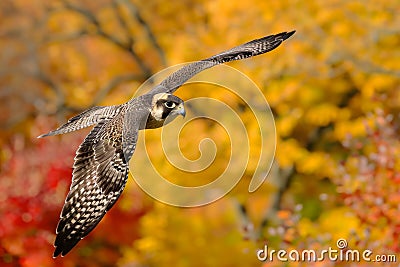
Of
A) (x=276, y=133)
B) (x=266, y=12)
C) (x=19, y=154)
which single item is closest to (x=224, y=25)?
(x=266, y=12)

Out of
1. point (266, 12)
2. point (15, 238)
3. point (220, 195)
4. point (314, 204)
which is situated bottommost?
point (15, 238)

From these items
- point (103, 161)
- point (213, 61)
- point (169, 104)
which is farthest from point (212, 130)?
point (103, 161)

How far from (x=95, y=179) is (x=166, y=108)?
23.4 inches

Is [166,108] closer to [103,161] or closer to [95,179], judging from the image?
[103,161]

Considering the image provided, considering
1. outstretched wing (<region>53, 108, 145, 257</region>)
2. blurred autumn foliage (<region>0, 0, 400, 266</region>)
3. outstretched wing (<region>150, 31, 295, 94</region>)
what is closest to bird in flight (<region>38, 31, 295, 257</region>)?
outstretched wing (<region>53, 108, 145, 257</region>)

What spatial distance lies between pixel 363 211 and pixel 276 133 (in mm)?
4782

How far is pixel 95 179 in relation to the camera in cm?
420

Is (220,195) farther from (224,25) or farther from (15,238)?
(15,238)

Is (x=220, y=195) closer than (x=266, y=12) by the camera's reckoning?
No

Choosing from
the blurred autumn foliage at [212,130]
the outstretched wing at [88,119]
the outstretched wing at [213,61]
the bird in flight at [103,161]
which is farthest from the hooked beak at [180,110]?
the blurred autumn foliage at [212,130]

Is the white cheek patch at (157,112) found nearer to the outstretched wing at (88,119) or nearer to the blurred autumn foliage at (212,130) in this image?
the outstretched wing at (88,119)

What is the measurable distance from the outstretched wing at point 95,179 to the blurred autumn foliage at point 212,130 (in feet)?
9.20

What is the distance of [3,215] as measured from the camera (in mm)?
8336

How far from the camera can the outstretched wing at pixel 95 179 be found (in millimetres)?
4016
